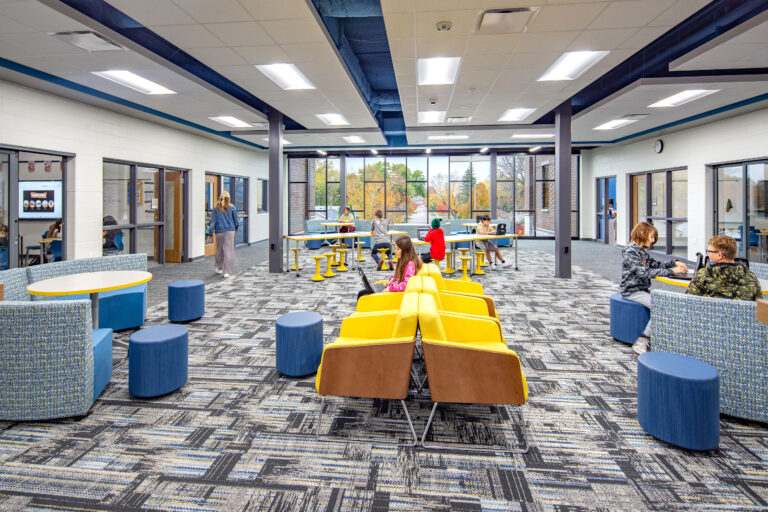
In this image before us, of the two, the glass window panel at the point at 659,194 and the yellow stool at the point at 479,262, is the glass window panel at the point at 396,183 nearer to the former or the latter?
the yellow stool at the point at 479,262

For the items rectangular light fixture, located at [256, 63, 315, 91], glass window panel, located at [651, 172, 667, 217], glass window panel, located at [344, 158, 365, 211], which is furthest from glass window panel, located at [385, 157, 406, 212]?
rectangular light fixture, located at [256, 63, 315, 91]

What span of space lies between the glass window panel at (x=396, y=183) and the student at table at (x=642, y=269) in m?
12.8

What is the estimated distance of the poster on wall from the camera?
7.69 meters

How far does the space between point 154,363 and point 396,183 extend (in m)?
14.3

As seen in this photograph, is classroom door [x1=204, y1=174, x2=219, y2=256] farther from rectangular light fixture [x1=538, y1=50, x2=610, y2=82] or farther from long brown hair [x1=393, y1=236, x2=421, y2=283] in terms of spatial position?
rectangular light fixture [x1=538, y1=50, x2=610, y2=82]

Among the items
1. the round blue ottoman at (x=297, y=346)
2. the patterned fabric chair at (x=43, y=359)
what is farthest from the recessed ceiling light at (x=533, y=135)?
the patterned fabric chair at (x=43, y=359)

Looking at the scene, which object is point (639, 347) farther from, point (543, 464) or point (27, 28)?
point (27, 28)

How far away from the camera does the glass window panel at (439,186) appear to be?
16.5m

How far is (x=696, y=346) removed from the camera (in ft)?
9.59

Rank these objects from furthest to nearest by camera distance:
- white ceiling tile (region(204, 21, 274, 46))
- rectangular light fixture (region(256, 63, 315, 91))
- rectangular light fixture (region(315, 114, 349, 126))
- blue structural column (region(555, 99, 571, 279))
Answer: rectangular light fixture (region(315, 114, 349, 126)), blue structural column (region(555, 99, 571, 279)), rectangular light fixture (region(256, 63, 315, 91)), white ceiling tile (region(204, 21, 274, 46))

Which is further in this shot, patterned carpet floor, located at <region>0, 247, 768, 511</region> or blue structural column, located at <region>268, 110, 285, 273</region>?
blue structural column, located at <region>268, 110, 285, 273</region>

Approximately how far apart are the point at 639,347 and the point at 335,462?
323 cm

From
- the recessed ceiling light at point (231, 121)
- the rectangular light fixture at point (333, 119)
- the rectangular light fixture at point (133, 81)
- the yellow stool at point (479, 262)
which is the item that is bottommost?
the yellow stool at point (479, 262)

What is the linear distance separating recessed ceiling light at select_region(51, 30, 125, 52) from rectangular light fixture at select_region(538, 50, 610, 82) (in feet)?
18.4
